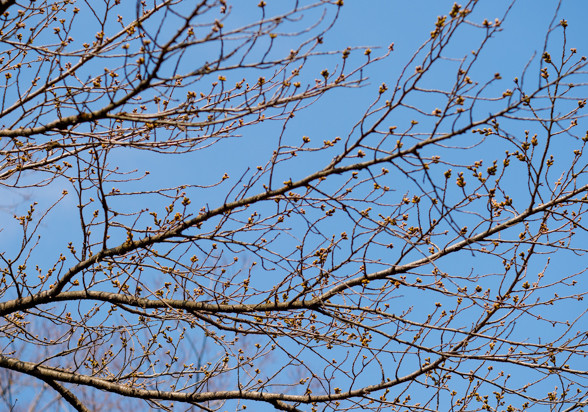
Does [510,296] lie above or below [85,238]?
below

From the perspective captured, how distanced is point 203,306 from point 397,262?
1.52 meters

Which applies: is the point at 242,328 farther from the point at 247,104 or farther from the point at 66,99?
the point at 66,99

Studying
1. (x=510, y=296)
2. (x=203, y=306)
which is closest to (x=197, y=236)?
(x=203, y=306)

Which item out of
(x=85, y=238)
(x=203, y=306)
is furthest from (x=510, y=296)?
(x=85, y=238)

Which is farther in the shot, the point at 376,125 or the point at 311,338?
the point at 311,338

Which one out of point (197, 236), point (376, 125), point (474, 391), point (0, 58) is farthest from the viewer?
point (0, 58)

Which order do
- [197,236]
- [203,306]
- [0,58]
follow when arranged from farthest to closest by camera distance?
1. [0,58]
2. [203,306]
3. [197,236]

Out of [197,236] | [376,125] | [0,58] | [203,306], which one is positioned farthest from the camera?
[0,58]

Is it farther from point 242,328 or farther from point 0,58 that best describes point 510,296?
point 0,58

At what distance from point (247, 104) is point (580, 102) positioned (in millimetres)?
2447

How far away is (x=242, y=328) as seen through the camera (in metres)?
4.47

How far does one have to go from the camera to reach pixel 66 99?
400 cm

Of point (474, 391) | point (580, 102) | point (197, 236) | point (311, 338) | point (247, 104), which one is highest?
point (580, 102)

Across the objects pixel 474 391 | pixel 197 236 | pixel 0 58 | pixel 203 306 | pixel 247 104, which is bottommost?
pixel 474 391
